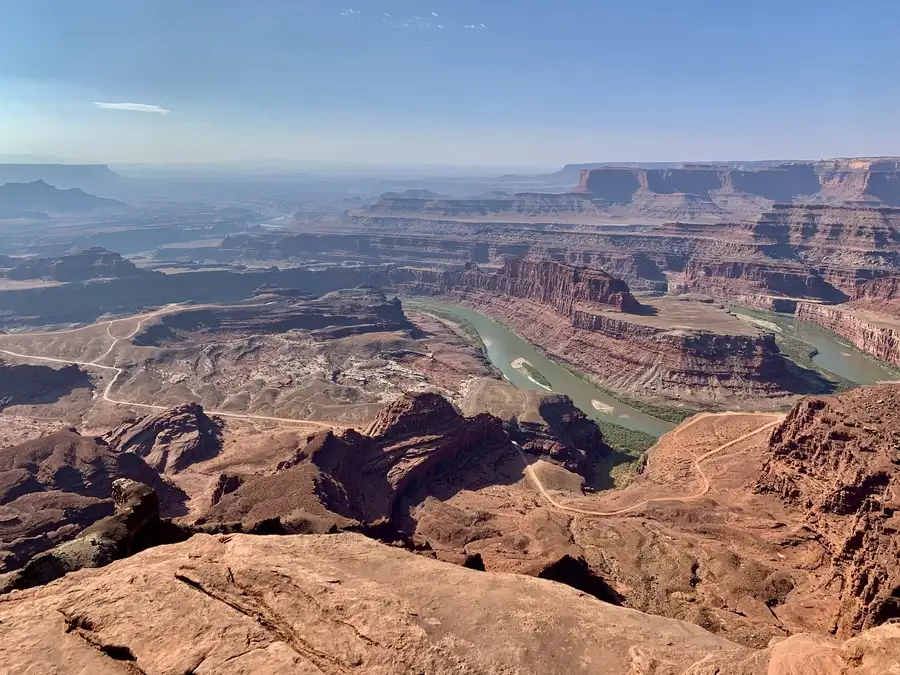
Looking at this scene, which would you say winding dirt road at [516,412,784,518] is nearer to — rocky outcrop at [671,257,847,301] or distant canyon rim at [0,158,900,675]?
distant canyon rim at [0,158,900,675]

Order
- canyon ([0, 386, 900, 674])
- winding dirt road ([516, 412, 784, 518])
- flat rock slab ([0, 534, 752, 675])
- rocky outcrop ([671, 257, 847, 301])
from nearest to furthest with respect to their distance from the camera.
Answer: flat rock slab ([0, 534, 752, 675])
canyon ([0, 386, 900, 674])
winding dirt road ([516, 412, 784, 518])
rocky outcrop ([671, 257, 847, 301])

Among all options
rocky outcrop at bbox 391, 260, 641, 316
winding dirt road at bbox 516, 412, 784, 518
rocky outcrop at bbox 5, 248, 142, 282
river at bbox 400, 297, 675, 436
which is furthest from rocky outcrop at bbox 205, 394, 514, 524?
rocky outcrop at bbox 5, 248, 142, 282

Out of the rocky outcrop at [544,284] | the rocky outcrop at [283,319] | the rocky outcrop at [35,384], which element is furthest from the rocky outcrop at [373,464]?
the rocky outcrop at [283,319]

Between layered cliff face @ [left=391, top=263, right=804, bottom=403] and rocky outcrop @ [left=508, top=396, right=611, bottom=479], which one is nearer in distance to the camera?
rocky outcrop @ [left=508, top=396, right=611, bottom=479]

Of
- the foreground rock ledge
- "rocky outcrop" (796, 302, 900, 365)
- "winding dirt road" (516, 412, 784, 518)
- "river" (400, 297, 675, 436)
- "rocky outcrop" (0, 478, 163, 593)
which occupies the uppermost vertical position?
the foreground rock ledge

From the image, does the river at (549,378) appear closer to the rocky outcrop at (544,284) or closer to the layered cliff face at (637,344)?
the layered cliff face at (637,344)

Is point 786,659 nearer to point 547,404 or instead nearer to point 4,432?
point 547,404

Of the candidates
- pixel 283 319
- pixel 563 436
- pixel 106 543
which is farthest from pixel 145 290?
pixel 106 543

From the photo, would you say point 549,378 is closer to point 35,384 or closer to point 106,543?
point 35,384
